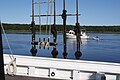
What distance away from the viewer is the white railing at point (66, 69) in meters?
6.47

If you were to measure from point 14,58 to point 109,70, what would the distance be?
8.93 ft

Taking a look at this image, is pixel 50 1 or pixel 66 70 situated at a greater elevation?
pixel 50 1

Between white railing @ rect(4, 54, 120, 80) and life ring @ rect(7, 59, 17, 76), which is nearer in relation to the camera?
white railing @ rect(4, 54, 120, 80)

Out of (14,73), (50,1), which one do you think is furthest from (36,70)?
(50,1)

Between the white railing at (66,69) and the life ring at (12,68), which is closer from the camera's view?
the white railing at (66,69)

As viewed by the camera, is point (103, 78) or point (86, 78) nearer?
point (103, 78)

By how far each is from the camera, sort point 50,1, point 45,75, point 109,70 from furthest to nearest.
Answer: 1. point 50,1
2. point 45,75
3. point 109,70

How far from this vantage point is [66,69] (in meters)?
6.79

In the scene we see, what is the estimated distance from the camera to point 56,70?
22.7ft

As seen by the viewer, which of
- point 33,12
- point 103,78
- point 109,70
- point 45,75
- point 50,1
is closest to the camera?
point 103,78

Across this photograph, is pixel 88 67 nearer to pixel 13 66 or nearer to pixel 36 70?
pixel 36 70

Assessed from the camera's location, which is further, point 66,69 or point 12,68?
point 12,68

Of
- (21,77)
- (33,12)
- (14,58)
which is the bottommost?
(21,77)

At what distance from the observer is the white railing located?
6469 millimetres
